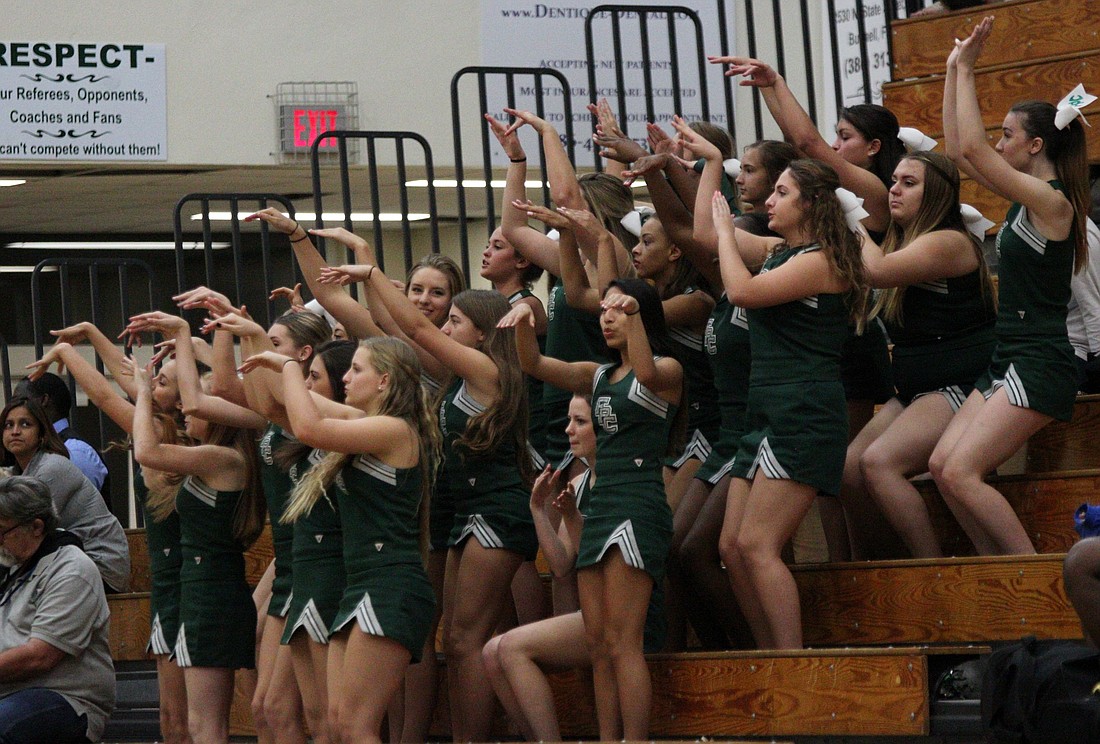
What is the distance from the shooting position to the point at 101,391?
526 centimetres

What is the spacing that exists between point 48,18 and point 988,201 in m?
4.94

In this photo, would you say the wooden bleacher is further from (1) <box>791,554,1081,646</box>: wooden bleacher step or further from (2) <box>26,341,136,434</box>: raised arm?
(2) <box>26,341,136,434</box>: raised arm

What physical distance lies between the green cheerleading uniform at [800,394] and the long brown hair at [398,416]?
2.67 ft

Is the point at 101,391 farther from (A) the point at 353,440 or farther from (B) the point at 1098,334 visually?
(B) the point at 1098,334

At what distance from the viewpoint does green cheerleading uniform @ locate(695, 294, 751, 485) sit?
176 inches

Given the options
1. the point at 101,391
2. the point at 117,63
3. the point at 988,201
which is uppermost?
the point at 117,63

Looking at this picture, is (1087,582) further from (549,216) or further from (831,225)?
(549,216)

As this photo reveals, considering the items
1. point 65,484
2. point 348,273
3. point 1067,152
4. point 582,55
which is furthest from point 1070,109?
point 582,55

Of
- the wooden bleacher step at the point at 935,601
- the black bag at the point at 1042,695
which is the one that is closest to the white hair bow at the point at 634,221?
the wooden bleacher step at the point at 935,601

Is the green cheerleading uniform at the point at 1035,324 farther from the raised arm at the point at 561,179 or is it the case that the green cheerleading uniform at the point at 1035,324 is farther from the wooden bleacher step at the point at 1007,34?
the wooden bleacher step at the point at 1007,34

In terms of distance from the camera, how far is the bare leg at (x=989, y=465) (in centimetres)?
420

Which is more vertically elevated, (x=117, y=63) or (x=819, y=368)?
Answer: (x=117, y=63)

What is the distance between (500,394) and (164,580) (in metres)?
1.22

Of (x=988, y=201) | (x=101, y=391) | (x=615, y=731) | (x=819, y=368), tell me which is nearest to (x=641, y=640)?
(x=615, y=731)
